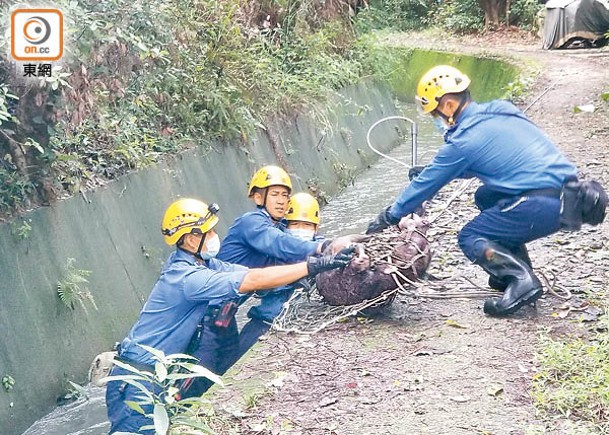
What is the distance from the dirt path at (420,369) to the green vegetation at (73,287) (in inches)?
87.5

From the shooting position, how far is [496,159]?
6.16 meters

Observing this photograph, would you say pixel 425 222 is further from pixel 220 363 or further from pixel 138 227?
pixel 138 227

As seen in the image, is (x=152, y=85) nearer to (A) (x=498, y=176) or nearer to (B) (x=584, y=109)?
(A) (x=498, y=176)

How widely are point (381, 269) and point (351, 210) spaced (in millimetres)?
6939

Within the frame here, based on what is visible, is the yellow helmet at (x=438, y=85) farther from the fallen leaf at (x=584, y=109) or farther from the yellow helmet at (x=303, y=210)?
the fallen leaf at (x=584, y=109)

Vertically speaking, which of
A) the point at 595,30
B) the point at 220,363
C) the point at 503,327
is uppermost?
the point at 595,30

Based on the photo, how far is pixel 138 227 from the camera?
916 cm

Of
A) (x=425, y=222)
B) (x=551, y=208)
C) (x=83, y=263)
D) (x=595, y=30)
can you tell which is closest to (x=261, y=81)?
(x=83, y=263)

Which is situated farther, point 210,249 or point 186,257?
point 210,249

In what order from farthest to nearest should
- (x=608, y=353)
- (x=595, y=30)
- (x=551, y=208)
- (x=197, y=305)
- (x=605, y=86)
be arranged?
1. (x=595, y=30)
2. (x=605, y=86)
3. (x=551, y=208)
4. (x=197, y=305)
5. (x=608, y=353)

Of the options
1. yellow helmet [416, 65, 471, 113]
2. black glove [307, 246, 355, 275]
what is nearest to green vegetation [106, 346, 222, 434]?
black glove [307, 246, 355, 275]

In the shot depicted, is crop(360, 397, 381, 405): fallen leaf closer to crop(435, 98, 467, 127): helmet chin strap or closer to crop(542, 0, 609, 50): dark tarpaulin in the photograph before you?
crop(435, 98, 467, 127): helmet chin strap

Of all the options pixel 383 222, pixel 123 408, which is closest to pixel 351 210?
pixel 383 222

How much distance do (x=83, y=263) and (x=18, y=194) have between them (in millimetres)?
947
